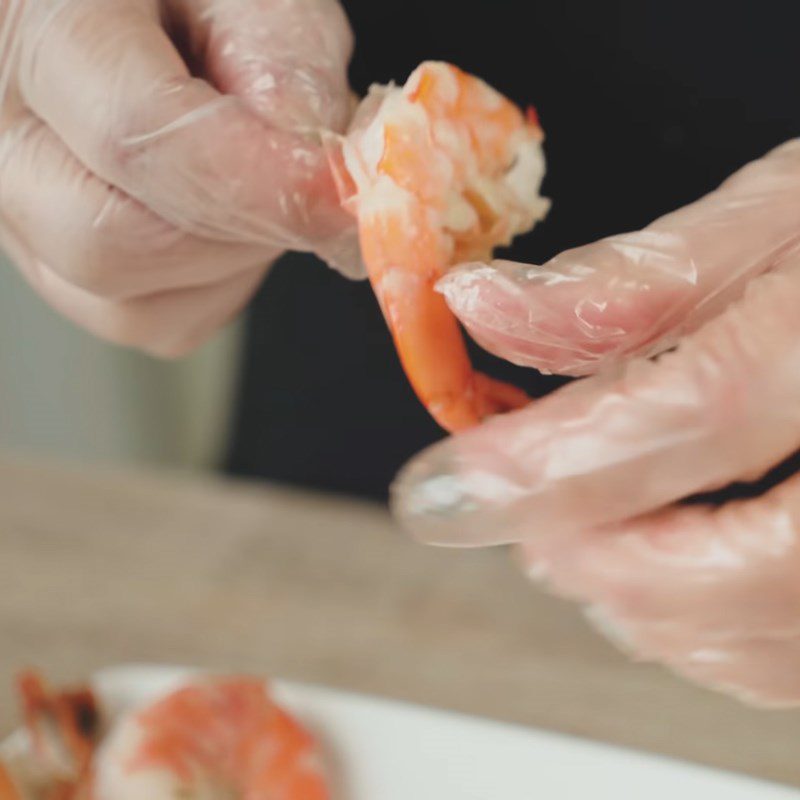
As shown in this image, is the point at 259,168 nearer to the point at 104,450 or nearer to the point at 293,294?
the point at 293,294

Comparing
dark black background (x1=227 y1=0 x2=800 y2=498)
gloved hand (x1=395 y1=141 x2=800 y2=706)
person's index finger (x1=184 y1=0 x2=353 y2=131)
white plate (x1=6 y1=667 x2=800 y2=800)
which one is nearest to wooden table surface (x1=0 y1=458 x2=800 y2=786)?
white plate (x1=6 y1=667 x2=800 y2=800)

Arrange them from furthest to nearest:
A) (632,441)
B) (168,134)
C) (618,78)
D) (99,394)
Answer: (99,394)
(618,78)
(168,134)
(632,441)

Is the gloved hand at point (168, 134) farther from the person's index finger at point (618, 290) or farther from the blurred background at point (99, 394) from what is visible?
the blurred background at point (99, 394)

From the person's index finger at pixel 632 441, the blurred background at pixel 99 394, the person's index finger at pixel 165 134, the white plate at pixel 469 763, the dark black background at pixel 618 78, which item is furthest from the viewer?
the blurred background at pixel 99 394

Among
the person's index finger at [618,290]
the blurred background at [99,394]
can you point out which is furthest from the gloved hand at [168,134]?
the blurred background at [99,394]

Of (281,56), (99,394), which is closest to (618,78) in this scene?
(281,56)

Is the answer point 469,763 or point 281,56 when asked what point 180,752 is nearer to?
point 469,763

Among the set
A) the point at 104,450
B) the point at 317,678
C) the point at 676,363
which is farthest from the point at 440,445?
the point at 104,450
